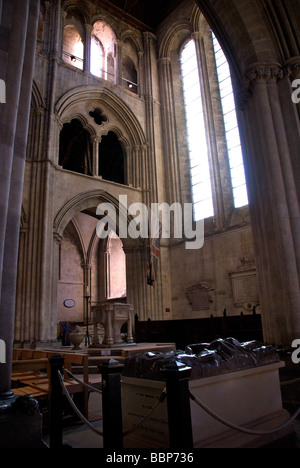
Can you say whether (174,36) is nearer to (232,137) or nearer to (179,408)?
(232,137)

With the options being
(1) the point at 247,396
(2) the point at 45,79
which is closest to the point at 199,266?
(2) the point at 45,79

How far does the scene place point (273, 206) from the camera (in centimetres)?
532

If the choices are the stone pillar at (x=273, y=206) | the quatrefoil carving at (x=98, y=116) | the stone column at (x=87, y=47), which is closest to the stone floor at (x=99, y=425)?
the stone pillar at (x=273, y=206)

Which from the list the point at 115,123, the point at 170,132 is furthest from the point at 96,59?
the point at 170,132

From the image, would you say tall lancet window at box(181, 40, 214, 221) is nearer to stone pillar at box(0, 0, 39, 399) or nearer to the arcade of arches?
the arcade of arches

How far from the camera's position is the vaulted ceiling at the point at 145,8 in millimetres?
15312

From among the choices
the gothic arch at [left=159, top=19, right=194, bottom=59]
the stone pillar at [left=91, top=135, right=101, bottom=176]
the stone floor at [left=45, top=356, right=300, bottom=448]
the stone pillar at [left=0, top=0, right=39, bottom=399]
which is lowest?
the stone floor at [left=45, top=356, right=300, bottom=448]

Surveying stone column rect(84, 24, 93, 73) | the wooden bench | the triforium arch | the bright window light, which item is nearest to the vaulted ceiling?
stone column rect(84, 24, 93, 73)

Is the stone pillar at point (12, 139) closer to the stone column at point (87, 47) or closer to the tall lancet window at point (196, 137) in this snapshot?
the tall lancet window at point (196, 137)

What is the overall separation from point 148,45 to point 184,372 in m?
17.3

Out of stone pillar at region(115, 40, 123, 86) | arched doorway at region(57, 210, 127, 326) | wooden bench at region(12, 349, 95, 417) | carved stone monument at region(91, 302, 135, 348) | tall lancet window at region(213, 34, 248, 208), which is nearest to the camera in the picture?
wooden bench at region(12, 349, 95, 417)

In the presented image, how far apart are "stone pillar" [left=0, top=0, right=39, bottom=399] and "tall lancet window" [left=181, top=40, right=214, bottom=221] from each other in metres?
10.0

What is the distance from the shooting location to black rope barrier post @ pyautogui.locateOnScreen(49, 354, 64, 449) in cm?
257

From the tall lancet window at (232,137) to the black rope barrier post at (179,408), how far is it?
10492mm
